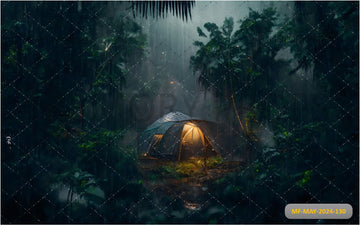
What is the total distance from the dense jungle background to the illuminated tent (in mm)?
3370

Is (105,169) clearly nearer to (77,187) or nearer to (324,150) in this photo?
(77,187)

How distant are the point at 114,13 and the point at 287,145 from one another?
111 inches

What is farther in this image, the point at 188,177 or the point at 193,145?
the point at 193,145

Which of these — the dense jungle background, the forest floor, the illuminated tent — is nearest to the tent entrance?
the illuminated tent

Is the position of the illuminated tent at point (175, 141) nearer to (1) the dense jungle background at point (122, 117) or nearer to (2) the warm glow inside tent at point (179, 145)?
(2) the warm glow inside tent at point (179, 145)

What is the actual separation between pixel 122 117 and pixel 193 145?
400cm

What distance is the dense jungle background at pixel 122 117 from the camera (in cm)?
256

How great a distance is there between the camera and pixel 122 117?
3.11m

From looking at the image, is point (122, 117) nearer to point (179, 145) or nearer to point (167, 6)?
point (167, 6)

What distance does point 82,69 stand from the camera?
115 inches

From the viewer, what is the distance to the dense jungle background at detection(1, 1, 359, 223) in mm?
2564

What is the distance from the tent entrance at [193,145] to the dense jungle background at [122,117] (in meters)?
3.47

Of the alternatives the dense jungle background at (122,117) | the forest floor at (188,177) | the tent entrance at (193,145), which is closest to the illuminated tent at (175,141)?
the tent entrance at (193,145)

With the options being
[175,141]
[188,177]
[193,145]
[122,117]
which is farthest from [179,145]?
[122,117]
